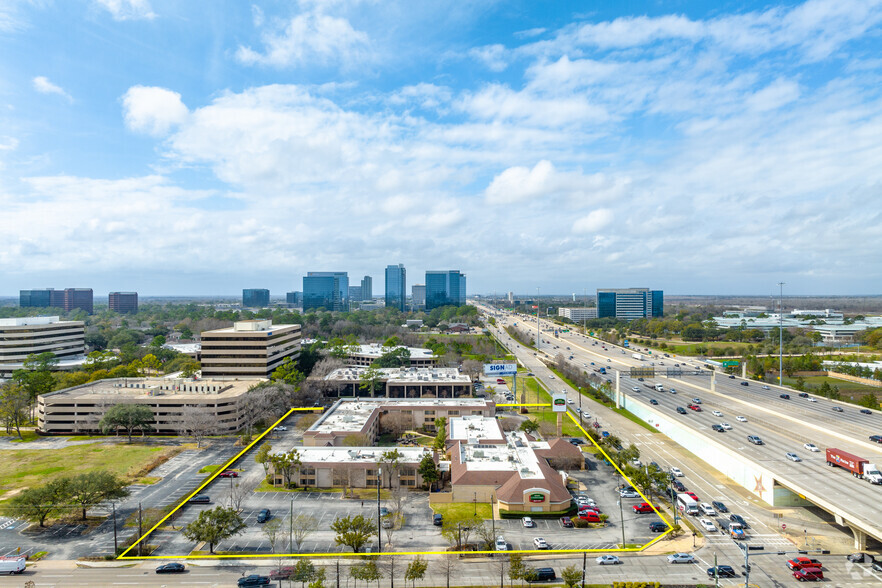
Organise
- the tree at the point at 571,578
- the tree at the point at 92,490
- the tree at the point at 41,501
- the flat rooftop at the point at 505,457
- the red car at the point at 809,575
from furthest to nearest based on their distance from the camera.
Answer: the flat rooftop at the point at 505,457 → the tree at the point at 92,490 → the tree at the point at 41,501 → the red car at the point at 809,575 → the tree at the point at 571,578

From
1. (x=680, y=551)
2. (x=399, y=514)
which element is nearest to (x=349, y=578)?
(x=399, y=514)

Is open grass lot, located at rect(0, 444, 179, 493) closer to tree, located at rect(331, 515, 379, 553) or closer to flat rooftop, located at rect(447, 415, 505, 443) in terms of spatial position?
tree, located at rect(331, 515, 379, 553)

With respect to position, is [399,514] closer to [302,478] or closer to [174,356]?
[302,478]

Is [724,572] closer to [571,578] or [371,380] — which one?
[571,578]

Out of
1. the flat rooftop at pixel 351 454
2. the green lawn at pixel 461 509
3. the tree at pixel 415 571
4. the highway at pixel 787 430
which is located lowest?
the green lawn at pixel 461 509

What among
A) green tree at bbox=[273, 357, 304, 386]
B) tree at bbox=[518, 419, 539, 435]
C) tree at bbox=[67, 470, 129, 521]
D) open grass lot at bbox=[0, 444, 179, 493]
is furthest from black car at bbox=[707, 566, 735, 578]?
green tree at bbox=[273, 357, 304, 386]

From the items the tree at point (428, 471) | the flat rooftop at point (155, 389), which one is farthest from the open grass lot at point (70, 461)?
the tree at point (428, 471)

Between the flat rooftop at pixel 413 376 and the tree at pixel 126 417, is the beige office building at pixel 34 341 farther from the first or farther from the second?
the flat rooftop at pixel 413 376
